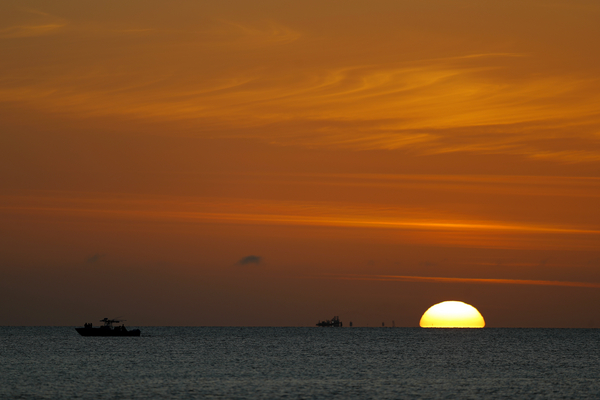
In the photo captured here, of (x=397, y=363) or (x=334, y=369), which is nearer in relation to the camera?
(x=334, y=369)

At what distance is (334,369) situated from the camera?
138 m

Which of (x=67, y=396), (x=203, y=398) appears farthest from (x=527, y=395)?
(x=67, y=396)

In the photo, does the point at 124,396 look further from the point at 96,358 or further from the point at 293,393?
the point at 96,358

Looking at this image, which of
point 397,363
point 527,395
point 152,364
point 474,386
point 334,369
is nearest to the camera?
point 527,395

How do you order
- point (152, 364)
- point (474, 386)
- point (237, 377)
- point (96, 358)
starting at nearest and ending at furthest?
point (474, 386)
point (237, 377)
point (152, 364)
point (96, 358)

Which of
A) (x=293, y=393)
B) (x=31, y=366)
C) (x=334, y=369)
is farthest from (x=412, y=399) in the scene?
(x=31, y=366)

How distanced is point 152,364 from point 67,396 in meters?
57.0

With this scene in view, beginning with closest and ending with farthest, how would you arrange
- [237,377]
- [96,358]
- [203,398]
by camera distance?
[203,398] → [237,377] → [96,358]

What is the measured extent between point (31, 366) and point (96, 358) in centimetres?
2902

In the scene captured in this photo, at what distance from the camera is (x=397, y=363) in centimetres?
15812

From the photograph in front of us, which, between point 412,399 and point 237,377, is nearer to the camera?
point 412,399

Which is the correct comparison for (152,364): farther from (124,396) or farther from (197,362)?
(124,396)

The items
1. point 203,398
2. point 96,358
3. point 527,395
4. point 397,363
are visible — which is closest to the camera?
point 203,398

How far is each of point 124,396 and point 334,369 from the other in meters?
54.8
